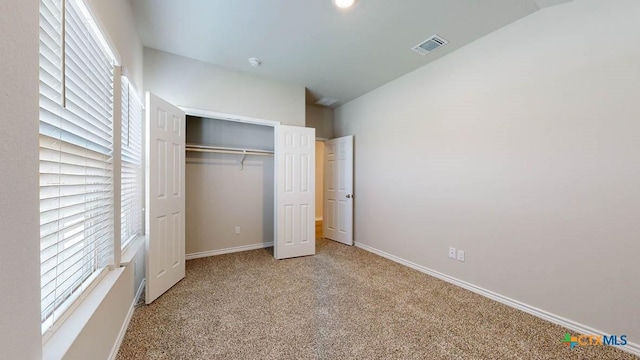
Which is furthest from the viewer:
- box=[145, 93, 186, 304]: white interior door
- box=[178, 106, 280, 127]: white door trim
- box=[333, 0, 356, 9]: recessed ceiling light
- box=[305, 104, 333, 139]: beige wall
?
box=[305, 104, 333, 139]: beige wall

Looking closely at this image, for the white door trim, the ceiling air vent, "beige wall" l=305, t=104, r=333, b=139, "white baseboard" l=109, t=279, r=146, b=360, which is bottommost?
"white baseboard" l=109, t=279, r=146, b=360

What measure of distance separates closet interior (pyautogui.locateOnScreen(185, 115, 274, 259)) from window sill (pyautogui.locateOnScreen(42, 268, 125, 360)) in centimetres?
203

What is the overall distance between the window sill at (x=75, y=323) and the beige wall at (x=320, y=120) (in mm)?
3729

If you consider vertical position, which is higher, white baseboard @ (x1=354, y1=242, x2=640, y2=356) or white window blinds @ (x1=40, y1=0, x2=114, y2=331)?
white window blinds @ (x1=40, y1=0, x2=114, y2=331)

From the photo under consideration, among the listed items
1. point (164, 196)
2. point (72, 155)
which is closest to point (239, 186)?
point (164, 196)

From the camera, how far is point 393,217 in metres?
3.47

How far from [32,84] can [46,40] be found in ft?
1.05

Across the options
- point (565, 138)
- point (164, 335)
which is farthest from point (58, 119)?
point (565, 138)

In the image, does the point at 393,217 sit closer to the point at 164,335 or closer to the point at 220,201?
the point at 220,201

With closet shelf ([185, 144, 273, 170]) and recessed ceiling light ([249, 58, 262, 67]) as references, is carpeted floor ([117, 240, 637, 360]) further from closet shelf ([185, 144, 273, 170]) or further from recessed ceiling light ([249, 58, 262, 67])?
recessed ceiling light ([249, 58, 262, 67])

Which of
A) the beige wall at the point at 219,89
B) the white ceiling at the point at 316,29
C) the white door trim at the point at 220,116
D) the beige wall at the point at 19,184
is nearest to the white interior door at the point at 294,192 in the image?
the white door trim at the point at 220,116

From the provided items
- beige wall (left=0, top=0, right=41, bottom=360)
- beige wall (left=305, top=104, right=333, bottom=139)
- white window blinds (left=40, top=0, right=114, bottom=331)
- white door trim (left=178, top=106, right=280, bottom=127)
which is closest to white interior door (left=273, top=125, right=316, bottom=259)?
white door trim (left=178, top=106, right=280, bottom=127)

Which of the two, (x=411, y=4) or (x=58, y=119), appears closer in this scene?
(x=58, y=119)

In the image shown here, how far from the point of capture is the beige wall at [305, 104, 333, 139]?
4.59 metres
